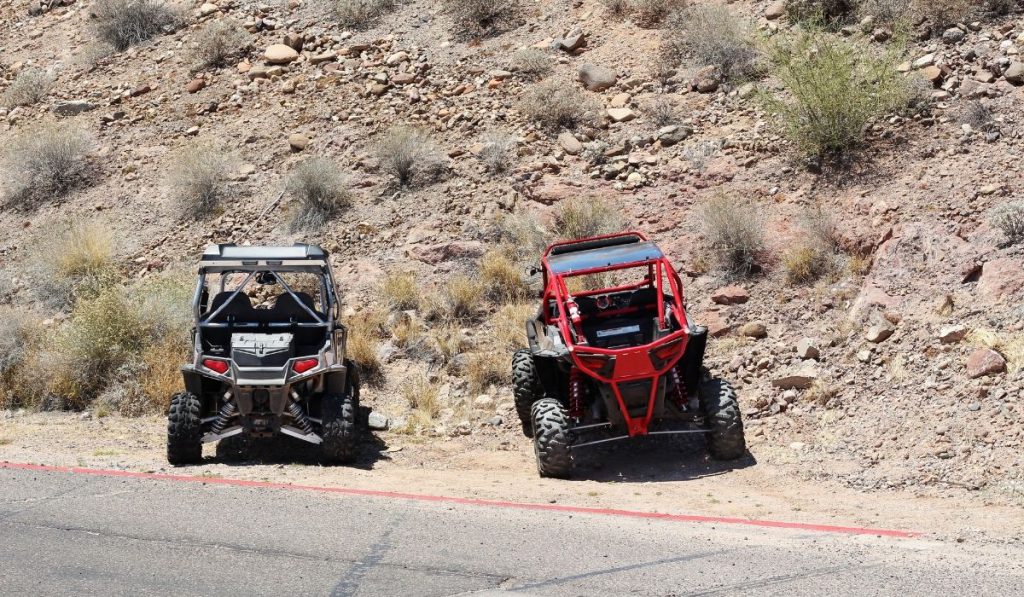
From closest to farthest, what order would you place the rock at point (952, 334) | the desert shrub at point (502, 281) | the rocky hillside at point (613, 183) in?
the rock at point (952, 334) < the rocky hillside at point (613, 183) < the desert shrub at point (502, 281)

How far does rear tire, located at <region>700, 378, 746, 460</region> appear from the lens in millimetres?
9656

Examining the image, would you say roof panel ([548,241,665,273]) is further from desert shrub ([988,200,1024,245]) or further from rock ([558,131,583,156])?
rock ([558,131,583,156])

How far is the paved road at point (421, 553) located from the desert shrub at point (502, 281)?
611cm

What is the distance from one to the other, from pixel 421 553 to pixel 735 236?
7758 millimetres

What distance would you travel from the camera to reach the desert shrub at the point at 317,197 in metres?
17.0

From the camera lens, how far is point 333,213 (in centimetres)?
1712

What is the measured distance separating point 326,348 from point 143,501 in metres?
2.43

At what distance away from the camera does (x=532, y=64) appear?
18.9 m

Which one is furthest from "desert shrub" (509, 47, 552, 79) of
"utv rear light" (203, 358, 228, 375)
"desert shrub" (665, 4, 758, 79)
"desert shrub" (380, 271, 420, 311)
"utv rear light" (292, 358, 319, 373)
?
"utv rear light" (203, 358, 228, 375)

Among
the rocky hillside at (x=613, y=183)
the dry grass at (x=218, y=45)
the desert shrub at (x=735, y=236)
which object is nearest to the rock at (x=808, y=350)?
the rocky hillside at (x=613, y=183)

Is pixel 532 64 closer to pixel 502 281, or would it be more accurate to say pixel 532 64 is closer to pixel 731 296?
pixel 502 281

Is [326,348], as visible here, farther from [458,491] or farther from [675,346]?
[675,346]

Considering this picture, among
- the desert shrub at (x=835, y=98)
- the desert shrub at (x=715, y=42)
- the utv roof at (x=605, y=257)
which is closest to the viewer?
the utv roof at (x=605, y=257)

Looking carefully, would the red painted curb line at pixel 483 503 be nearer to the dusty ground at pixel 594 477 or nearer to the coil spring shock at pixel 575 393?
the dusty ground at pixel 594 477
